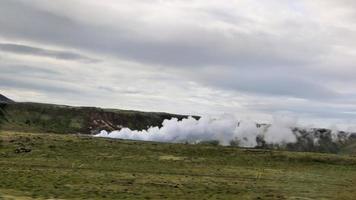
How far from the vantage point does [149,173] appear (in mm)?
84375

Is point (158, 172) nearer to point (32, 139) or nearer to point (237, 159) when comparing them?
point (237, 159)

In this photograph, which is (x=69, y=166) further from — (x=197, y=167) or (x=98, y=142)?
(x=98, y=142)

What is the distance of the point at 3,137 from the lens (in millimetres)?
132125

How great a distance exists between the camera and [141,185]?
66.6 meters

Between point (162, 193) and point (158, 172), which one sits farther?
point (158, 172)

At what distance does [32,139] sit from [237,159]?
53189 mm

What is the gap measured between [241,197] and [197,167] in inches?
1650

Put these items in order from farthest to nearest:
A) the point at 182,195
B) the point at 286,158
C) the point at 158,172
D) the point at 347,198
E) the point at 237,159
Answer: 1. the point at 286,158
2. the point at 237,159
3. the point at 158,172
4. the point at 347,198
5. the point at 182,195

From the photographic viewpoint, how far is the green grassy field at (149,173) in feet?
196

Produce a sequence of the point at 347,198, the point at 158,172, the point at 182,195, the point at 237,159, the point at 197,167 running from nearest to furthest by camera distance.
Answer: the point at 182,195, the point at 347,198, the point at 158,172, the point at 197,167, the point at 237,159

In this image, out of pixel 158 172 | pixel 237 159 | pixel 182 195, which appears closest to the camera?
pixel 182 195

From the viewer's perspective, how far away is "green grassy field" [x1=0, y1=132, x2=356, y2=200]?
5966cm

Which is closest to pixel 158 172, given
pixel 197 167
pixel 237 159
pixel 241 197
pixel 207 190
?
pixel 197 167

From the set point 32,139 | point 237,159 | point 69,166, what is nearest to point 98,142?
point 32,139
